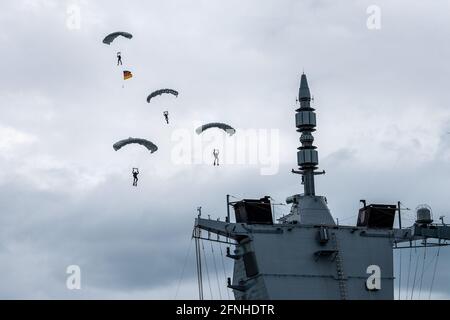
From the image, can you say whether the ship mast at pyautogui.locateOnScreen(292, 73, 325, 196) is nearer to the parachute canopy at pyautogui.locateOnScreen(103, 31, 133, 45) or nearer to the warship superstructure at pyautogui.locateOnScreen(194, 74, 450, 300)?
the warship superstructure at pyautogui.locateOnScreen(194, 74, 450, 300)

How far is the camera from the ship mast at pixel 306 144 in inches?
4380

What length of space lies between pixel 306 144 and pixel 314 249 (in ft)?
43.3

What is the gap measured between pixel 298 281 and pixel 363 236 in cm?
806

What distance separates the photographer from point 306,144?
112 m

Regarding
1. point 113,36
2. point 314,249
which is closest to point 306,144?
point 314,249

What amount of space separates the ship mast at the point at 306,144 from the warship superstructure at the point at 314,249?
11.9 ft

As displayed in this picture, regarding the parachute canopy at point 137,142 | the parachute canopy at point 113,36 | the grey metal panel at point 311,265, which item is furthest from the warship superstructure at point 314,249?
the parachute canopy at point 113,36

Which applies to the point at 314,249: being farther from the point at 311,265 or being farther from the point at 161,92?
the point at 161,92

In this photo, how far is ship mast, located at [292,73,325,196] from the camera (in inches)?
4380

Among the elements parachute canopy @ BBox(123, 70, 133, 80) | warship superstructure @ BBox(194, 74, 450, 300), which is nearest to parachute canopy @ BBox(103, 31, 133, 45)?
parachute canopy @ BBox(123, 70, 133, 80)
